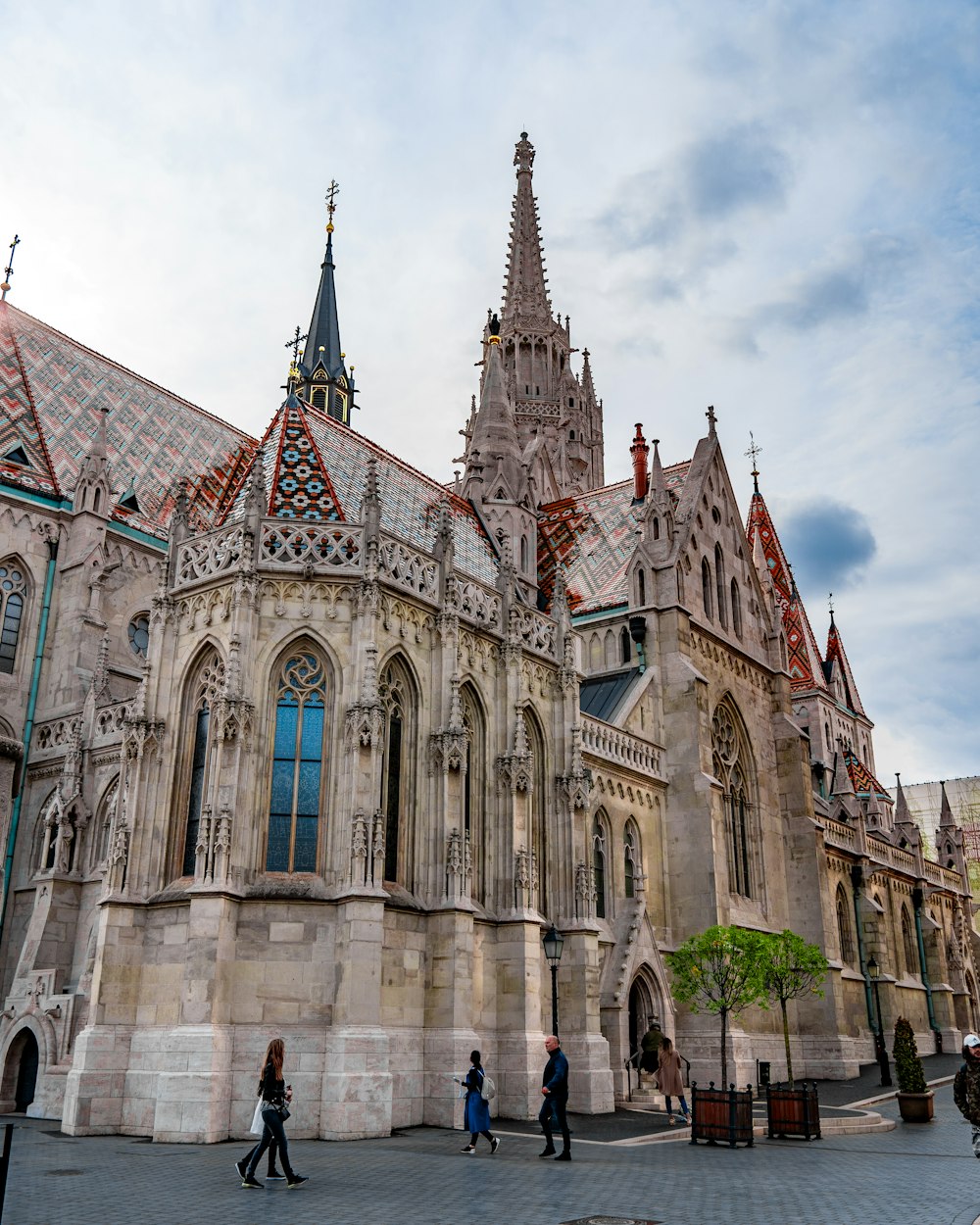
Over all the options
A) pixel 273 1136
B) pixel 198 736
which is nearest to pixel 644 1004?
pixel 198 736

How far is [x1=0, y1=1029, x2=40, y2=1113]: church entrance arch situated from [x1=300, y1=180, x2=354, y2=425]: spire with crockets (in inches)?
1561

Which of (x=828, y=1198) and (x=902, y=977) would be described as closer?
(x=828, y=1198)

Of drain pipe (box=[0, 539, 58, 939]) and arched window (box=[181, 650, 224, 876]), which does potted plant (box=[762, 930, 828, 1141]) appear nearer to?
arched window (box=[181, 650, 224, 876])

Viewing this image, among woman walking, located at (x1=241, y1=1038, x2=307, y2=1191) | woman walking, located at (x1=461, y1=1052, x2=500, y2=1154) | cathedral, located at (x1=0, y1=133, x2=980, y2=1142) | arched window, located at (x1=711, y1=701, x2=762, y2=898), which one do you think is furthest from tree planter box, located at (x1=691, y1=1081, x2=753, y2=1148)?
arched window, located at (x1=711, y1=701, x2=762, y2=898)

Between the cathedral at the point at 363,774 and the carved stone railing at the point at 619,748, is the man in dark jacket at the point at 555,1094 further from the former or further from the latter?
the carved stone railing at the point at 619,748

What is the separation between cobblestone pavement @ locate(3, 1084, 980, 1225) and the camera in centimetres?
970

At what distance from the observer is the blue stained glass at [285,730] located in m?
18.4

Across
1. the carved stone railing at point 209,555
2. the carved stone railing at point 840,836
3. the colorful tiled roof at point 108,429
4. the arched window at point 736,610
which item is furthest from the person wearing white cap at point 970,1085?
the carved stone railing at point 840,836

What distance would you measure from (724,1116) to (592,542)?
22.1 m

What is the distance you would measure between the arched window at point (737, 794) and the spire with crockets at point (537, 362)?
31.7 metres

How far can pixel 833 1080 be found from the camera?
99.9 feet

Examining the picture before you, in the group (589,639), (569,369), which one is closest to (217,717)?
(589,639)

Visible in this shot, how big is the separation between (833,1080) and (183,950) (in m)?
20.7

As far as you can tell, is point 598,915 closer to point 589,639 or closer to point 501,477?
point 589,639
